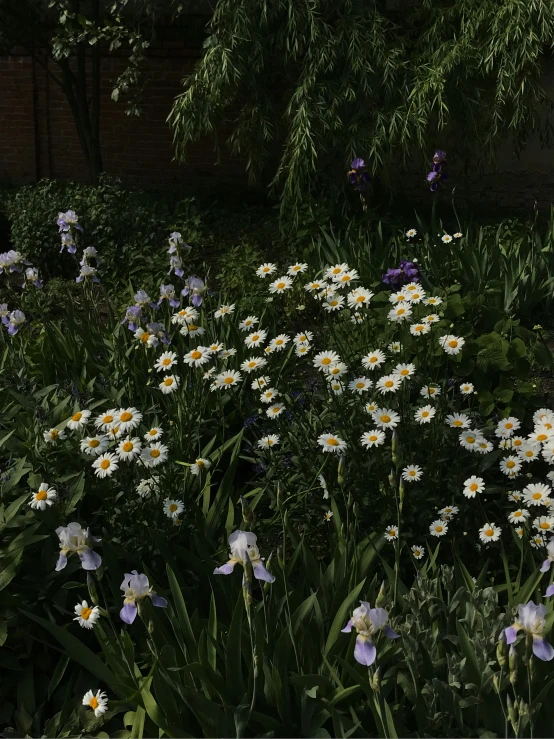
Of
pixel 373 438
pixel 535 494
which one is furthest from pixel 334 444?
pixel 535 494

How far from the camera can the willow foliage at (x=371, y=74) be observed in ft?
18.3

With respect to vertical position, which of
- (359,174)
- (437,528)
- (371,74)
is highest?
(371,74)

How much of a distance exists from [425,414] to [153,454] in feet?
3.10

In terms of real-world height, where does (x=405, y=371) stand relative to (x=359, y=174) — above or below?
below

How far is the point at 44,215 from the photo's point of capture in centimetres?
658

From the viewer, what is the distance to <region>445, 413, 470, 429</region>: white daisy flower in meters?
2.84

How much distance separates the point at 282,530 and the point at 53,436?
2.82ft

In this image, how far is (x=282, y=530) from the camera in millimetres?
2852

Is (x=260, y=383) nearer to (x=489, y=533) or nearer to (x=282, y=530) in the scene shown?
(x=282, y=530)

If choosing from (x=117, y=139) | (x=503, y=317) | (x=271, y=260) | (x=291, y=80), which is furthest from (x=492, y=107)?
(x=117, y=139)

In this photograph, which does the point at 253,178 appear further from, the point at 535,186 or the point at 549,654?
the point at 549,654

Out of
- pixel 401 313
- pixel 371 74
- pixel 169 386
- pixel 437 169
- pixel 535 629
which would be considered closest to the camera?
pixel 535 629

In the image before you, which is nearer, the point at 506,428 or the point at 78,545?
the point at 78,545

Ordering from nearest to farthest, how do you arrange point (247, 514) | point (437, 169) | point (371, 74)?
point (247, 514)
point (437, 169)
point (371, 74)
